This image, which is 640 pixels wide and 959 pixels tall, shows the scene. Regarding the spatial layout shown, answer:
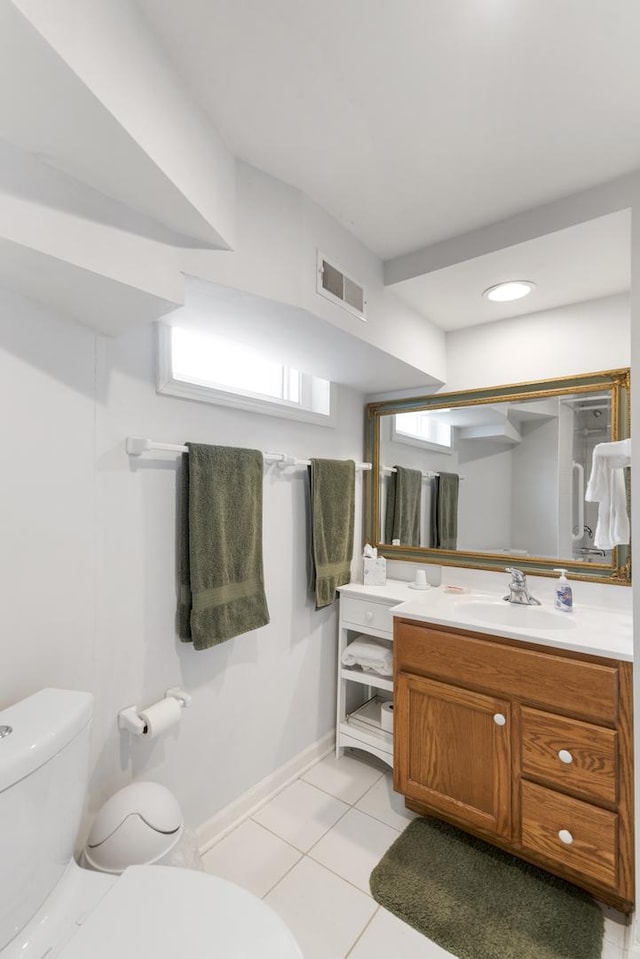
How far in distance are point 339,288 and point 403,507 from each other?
127cm

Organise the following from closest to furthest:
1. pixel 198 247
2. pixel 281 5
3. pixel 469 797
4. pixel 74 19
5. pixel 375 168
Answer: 1. pixel 74 19
2. pixel 281 5
3. pixel 198 247
4. pixel 375 168
5. pixel 469 797

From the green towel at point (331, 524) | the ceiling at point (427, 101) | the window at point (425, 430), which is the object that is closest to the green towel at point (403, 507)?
the window at point (425, 430)

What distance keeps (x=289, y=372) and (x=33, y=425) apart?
1238 mm

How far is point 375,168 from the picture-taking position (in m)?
1.30

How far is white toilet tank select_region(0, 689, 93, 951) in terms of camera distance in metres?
0.84

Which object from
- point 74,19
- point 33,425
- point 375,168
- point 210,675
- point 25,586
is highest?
point 375,168

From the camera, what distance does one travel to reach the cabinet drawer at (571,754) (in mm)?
1328

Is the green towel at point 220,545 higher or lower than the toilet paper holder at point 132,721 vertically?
higher

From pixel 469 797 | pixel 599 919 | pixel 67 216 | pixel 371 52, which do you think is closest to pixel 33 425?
pixel 67 216

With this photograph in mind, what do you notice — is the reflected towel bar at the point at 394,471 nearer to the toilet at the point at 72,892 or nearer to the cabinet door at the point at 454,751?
the cabinet door at the point at 454,751

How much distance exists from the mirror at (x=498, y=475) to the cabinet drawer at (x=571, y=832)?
0.81m

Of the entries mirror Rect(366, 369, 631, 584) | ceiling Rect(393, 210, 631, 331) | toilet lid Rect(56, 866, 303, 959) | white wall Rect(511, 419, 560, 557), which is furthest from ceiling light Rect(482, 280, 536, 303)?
toilet lid Rect(56, 866, 303, 959)

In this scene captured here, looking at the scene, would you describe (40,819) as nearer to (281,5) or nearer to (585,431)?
(281,5)

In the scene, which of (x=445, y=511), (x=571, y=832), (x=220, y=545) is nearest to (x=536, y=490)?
(x=445, y=511)
